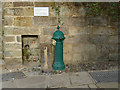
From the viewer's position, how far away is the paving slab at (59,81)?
10.8 ft

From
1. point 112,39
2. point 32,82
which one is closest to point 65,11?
point 112,39

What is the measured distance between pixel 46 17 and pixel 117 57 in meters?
2.88

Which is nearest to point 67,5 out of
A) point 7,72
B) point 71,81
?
point 71,81

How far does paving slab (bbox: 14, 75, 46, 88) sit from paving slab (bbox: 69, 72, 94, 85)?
735 mm

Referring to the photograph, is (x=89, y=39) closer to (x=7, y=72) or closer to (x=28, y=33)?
(x=28, y=33)

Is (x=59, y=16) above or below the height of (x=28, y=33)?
above

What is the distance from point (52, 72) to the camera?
4.32 meters

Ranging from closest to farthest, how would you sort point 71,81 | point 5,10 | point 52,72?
point 71,81
point 52,72
point 5,10

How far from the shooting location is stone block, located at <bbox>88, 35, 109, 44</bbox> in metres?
5.02

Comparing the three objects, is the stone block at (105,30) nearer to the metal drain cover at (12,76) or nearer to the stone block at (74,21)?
the stone block at (74,21)

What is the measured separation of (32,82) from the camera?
11.5ft

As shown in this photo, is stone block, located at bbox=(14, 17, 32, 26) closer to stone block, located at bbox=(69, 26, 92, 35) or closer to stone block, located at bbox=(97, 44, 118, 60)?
stone block, located at bbox=(69, 26, 92, 35)

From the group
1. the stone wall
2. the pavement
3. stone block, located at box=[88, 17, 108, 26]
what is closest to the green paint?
the pavement

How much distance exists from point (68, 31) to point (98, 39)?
1087 millimetres
